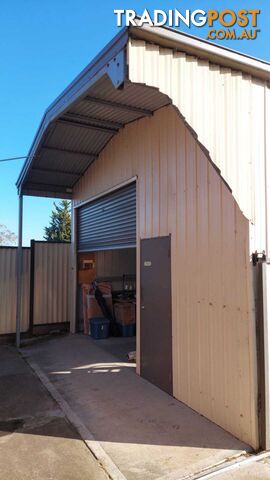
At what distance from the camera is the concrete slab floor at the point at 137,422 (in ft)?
10.1

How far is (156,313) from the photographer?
5.04 meters

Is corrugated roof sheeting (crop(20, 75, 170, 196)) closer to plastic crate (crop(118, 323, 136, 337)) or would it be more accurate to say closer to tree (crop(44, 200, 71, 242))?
plastic crate (crop(118, 323, 136, 337))

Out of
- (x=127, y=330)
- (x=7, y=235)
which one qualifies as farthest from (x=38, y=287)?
(x=7, y=235)

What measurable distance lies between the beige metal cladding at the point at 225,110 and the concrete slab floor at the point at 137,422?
1.99m

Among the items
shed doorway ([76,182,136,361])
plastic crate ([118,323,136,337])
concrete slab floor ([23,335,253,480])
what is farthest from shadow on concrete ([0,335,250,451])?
plastic crate ([118,323,136,337])

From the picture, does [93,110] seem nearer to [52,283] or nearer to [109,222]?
[109,222]

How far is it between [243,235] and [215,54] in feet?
5.84

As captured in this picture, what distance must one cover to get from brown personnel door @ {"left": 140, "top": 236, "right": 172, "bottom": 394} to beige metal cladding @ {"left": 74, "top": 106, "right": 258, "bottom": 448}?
0.15m

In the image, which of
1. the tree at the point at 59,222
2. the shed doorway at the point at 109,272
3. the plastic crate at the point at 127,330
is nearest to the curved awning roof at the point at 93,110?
the shed doorway at the point at 109,272

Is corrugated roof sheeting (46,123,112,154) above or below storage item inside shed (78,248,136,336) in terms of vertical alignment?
above

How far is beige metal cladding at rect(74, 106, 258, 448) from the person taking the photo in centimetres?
349

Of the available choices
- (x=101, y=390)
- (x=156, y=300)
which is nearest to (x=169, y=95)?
(x=156, y=300)

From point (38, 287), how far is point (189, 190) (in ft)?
18.9

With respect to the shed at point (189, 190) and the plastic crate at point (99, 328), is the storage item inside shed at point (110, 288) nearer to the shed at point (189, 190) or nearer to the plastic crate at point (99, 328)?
the plastic crate at point (99, 328)
